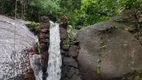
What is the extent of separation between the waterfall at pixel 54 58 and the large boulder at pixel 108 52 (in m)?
0.65

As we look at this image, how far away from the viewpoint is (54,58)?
6719 millimetres

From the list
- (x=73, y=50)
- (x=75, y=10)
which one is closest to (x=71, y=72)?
(x=73, y=50)

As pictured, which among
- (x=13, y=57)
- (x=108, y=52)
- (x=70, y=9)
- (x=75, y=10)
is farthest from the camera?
(x=70, y=9)

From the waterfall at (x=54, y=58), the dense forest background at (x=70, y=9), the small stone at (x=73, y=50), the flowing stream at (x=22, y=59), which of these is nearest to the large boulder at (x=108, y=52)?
the small stone at (x=73, y=50)

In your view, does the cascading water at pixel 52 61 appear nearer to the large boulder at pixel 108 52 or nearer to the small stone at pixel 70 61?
the small stone at pixel 70 61

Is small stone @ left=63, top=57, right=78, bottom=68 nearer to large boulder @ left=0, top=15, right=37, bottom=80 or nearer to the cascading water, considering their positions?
the cascading water

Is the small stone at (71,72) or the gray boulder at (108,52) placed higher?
the gray boulder at (108,52)

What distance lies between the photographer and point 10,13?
1238 cm

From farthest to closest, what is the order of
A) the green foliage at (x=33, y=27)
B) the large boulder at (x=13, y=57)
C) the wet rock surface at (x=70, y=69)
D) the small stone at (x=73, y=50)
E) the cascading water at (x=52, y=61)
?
the green foliage at (x=33, y=27) → the cascading water at (x=52, y=61) → the small stone at (x=73, y=50) → the wet rock surface at (x=70, y=69) → the large boulder at (x=13, y=57)

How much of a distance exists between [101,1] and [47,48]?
2498 millimetres

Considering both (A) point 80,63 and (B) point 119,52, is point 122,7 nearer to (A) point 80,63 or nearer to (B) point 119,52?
(B) point 119,52

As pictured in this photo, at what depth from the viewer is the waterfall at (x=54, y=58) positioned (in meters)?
6.52

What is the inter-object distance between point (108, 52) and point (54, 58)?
154 centimetres

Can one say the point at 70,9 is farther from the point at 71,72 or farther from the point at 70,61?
the point at 71,72
